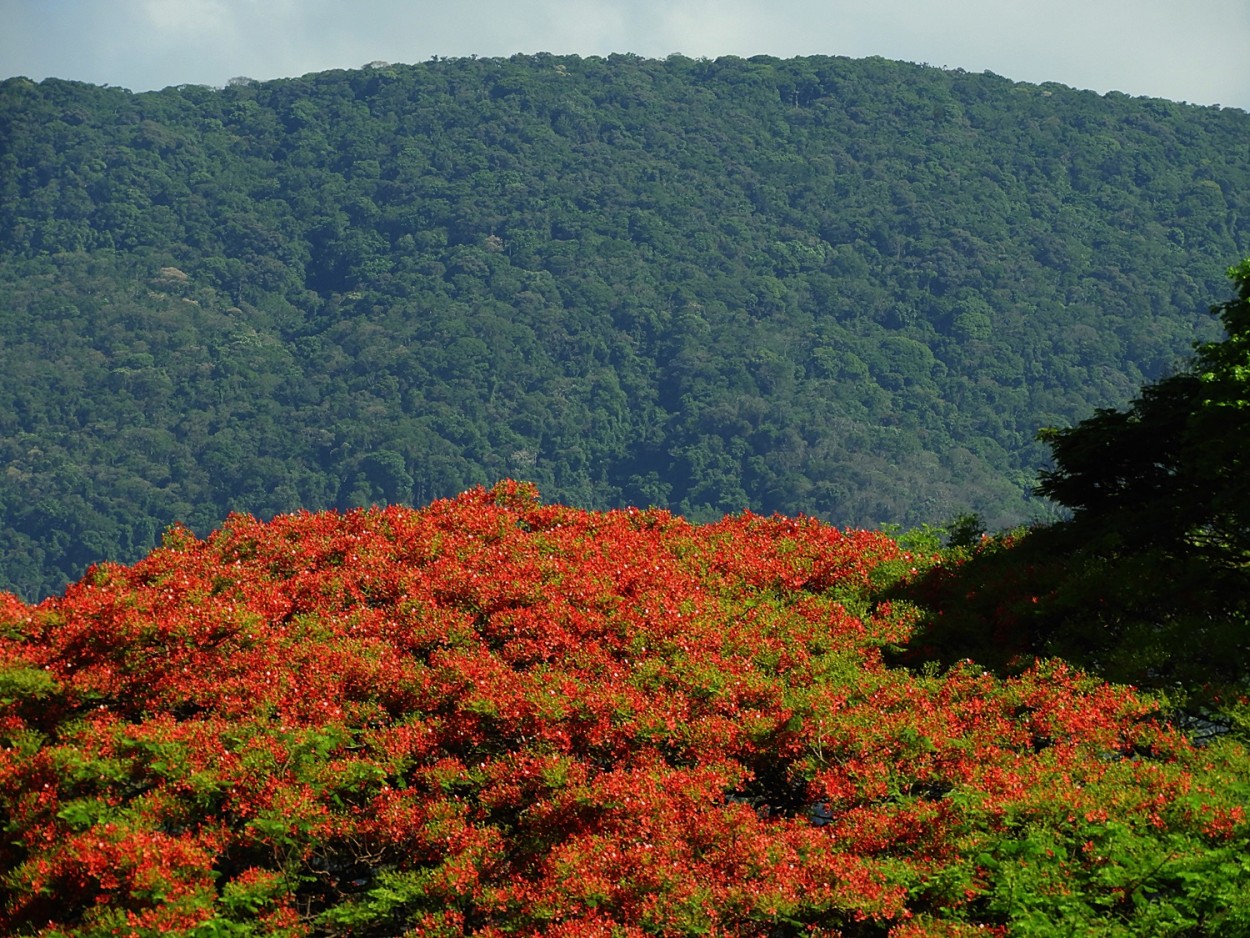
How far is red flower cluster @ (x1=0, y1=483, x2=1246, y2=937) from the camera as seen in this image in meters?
11.2

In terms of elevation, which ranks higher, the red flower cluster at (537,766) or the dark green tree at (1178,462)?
the dark green tree at (1178,462)

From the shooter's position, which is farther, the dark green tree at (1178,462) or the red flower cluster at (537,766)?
the dark green tree at (1178,462)

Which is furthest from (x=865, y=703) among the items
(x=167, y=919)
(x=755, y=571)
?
(x=167, y=919)

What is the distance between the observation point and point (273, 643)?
13938 mm

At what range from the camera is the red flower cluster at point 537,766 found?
36.8 ft

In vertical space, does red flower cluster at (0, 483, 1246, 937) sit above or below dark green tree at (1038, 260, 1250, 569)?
below

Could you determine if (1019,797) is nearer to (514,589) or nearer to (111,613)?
(514,589)

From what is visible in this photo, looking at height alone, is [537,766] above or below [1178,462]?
below

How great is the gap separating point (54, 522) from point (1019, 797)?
169 m

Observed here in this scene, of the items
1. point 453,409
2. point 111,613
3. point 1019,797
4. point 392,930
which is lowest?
point 392,930


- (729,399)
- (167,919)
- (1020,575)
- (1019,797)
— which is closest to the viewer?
(167,919)

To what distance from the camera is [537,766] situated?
12.3 m

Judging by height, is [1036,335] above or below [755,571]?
above

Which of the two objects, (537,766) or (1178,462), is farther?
(1178,462)
